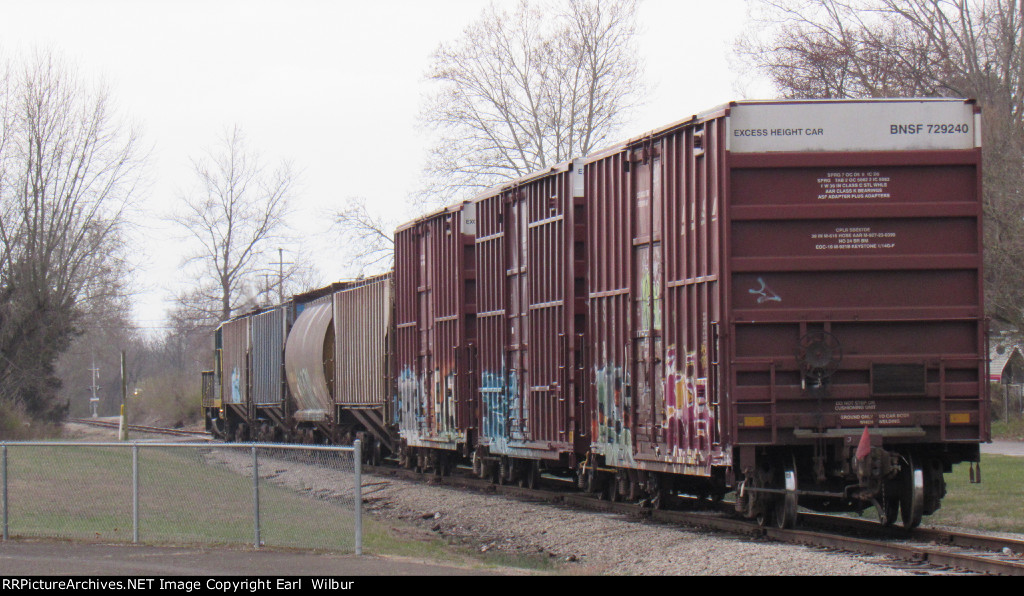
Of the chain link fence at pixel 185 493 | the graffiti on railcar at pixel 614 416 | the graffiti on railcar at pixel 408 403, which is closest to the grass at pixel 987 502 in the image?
the graffiti on railcar at pixel 614 416

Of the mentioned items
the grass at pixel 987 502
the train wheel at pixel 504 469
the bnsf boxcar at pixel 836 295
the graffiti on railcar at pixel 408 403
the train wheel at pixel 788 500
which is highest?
the bnsf boxcar at pixel 836 295

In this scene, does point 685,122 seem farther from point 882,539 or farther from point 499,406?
point 499,406

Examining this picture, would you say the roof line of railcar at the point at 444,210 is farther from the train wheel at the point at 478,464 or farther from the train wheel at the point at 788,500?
the train wheel at the point at 788,500

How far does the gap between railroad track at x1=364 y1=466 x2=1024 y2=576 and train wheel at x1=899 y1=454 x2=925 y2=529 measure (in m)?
0.13

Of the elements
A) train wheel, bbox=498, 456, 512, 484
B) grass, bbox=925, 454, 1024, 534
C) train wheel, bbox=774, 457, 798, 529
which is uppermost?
train wheel, bbox=774, 457, 798, 529

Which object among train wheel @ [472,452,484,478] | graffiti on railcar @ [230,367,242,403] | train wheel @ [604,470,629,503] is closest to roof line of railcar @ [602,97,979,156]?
train wheel @ [604,470,629,503]

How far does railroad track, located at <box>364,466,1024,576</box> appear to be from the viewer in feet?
30.8

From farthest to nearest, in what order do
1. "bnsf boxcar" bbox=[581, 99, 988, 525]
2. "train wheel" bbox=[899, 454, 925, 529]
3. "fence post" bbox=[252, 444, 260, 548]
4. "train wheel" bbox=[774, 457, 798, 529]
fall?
"fence post" bbox=[252, 444, 260, 548] → "train wheel" bbox=[899, 454, 925, 529] → "train wheel" bbox=[774, 457, 798, 529] → "bnsf boxcar" bbox=[581, 99, 988, 525]

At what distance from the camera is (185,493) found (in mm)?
12734

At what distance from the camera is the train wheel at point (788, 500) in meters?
11.1

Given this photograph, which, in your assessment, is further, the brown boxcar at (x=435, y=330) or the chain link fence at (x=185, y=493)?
the brown boxcar at (x=435, y=330)

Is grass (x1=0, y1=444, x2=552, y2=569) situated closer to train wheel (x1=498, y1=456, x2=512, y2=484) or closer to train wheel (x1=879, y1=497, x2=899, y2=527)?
train wheel (x1=498, y1=456, x2=512, y2=484)

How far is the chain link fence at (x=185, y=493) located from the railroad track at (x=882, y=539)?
3.89 meters

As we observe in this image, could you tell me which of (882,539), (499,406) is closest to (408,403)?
(499,406)
